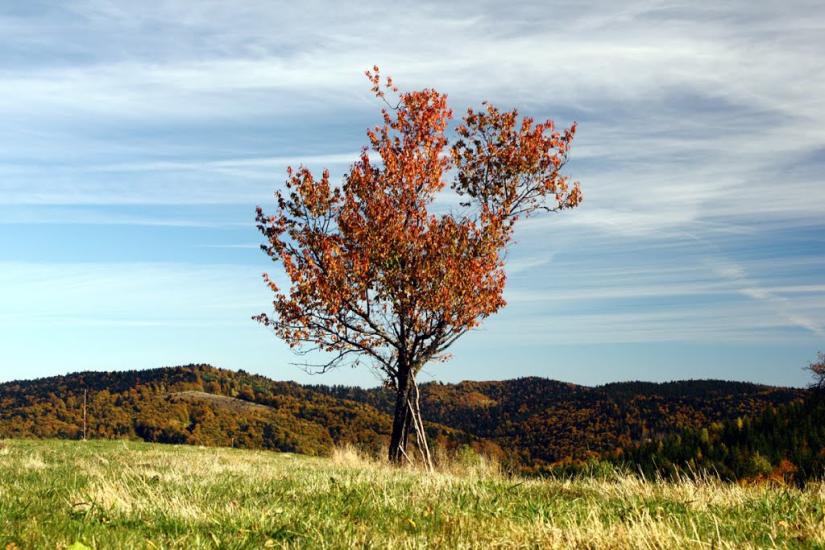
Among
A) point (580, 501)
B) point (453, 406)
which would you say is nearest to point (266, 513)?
point (580, 501)

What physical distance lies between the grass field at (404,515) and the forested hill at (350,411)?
60.7m

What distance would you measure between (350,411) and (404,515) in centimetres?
10576

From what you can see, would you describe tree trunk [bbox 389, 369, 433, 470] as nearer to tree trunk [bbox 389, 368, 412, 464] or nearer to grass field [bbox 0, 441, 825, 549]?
tree trunk [bbox 389, 368, 412, 464]

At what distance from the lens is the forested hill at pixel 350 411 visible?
273 feet

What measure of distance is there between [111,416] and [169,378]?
29902mm

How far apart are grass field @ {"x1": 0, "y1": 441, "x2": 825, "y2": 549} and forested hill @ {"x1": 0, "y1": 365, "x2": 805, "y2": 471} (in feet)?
199

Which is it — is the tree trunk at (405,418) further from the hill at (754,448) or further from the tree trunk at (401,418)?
the hill at (754,448)

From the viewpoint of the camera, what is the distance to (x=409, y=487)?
28.5 ft

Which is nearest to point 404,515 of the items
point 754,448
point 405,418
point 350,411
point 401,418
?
point 754,448

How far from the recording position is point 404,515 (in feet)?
21.9

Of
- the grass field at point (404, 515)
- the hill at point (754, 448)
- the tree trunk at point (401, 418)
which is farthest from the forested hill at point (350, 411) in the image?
the grass field at point (404, 515)

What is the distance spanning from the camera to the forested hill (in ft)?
273

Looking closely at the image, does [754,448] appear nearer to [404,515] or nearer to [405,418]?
[405,418]

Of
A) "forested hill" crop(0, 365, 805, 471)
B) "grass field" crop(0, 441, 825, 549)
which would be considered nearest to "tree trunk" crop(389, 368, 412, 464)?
"grass field" crop(0, 441, 825, 549)
